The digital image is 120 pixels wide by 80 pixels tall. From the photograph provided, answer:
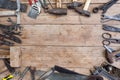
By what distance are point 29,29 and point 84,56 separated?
0.38m

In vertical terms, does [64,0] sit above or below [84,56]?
above

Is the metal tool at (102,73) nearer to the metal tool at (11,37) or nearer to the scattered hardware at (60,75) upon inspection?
the scattered hardware at (60,75)

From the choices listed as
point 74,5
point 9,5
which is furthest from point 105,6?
point 9,5

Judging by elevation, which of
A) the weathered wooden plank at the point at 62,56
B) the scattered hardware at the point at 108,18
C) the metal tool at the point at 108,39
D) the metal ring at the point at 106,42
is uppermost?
the scattered hardware at the point at 108,18

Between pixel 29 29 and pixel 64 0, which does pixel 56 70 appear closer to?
pixel 29 29

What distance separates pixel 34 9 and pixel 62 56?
0.34 metres

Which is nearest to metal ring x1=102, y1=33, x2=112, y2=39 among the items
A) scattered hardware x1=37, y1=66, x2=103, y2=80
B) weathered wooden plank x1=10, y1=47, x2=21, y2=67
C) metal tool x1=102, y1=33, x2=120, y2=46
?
metal tool x1=102, y1=33, x2=120, y2=46

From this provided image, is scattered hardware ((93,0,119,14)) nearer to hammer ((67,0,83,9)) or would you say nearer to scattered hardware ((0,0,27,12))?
hammer ((67,0,83,9))

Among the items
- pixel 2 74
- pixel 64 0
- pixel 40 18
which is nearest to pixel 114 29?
pixel 64 0

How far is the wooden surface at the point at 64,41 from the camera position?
5.52 ft

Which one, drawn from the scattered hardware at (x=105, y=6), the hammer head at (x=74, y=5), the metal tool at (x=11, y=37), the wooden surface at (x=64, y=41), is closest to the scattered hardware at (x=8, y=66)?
the wooden surface at (x=64, y=41)

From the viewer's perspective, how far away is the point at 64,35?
1.71 meters

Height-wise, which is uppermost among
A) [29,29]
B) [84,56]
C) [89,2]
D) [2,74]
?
[89,2]

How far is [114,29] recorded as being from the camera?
1658mm
